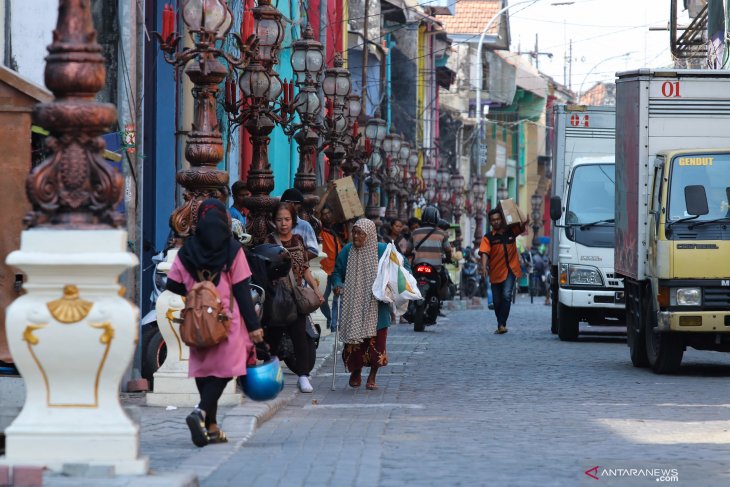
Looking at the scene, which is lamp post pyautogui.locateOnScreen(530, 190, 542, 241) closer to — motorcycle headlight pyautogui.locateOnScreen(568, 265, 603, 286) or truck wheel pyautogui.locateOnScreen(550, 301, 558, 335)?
truck wheel pyautogui.locateOnScreen(550, 301, 558, 335)

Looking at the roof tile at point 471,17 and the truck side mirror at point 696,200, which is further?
the roof tile at point 471,17

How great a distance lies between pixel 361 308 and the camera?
15.4m

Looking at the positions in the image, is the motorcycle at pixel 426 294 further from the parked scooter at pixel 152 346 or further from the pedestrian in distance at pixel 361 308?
the parked scooter at pixel 152 346

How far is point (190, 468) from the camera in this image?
940cm

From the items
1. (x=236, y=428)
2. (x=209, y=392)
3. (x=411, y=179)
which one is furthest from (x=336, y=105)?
(x=411, y=179)

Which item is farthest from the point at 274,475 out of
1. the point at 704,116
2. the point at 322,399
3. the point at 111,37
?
the point at 704,116

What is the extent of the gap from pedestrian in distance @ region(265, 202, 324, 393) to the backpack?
427 cm

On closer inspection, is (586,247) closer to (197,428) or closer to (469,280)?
(197,428)

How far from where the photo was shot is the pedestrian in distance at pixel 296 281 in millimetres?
14875

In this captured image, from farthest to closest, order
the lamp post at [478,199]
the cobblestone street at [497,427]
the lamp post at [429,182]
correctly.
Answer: the lamp post at [478,199] < the lamp post at [429,182] < the cobblestone street at [497,427]

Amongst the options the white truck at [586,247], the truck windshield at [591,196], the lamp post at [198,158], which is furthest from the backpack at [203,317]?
the truck windshield at [591,196]

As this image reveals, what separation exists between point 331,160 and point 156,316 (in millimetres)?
12589

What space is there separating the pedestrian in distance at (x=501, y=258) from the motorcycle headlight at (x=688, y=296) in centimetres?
895

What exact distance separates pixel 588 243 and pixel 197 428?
1396cm
